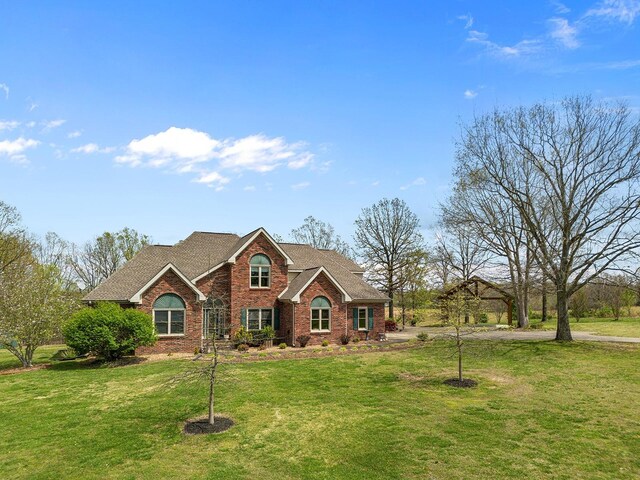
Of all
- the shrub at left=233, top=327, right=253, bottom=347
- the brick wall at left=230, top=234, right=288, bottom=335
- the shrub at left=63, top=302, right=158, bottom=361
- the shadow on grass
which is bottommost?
the shadow on grass

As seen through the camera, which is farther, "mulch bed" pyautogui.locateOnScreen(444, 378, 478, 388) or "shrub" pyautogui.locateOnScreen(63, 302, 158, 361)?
"shrub" pyautogui.locateOnScreen(63, 302, 158, 361)

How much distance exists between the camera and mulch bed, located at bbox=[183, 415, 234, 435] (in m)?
12.1

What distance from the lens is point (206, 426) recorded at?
40.9ft

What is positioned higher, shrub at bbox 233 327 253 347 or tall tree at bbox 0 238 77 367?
tall tree at bbox 0 238 77 367

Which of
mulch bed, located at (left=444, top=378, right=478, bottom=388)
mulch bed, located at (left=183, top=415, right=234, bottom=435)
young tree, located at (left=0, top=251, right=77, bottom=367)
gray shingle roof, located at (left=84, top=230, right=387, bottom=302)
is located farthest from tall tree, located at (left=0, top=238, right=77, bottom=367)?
→ mulch bed, located at (left=444, top=378, right=478, bottom=388)

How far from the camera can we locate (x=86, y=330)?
21.6 m

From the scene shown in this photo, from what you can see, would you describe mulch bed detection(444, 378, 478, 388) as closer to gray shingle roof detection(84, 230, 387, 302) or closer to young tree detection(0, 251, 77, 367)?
gray shingle roof detection(84, 230, 387, 302)

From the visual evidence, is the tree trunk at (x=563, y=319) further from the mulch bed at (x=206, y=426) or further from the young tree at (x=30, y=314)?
the young tree at (x=30, y=314)

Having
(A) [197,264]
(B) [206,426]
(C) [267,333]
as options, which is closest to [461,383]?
(B) [206,426]

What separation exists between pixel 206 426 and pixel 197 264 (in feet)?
65.7

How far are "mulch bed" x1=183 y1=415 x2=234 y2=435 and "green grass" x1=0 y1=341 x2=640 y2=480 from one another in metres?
0.34

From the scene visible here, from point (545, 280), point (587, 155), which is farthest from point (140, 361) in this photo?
point (587, 155)

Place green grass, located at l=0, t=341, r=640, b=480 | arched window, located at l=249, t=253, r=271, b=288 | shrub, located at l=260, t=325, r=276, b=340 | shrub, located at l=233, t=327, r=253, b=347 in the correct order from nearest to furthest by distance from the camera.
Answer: green grass, located at l=0, t=341, r=640, b=480
shrub, located at l=233, t=327, r=253, b=347
shrub, located at l=260, t=325, r=276, b=340
arched window, located at l=249, t=253, r=271, b=288

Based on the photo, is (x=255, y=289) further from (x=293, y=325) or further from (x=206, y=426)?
(x=206, y=426)
